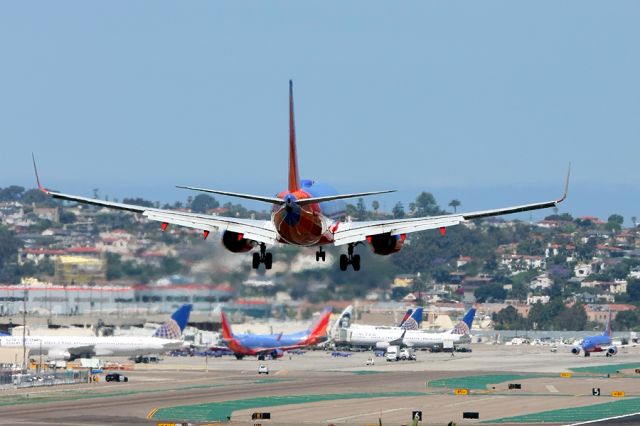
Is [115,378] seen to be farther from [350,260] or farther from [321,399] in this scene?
[350,260]

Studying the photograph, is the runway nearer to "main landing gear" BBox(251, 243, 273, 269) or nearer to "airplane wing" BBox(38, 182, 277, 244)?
"main landing gear" BBox(251, 243, 273, 269)

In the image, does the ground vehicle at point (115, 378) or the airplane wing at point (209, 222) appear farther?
the ground vehicle at point (115, 378)

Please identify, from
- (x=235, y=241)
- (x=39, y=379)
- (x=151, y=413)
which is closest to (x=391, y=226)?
(x=235, y=241)

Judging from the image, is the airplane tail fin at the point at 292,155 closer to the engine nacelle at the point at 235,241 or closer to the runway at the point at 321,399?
the engine nacelle at the point at 235,241

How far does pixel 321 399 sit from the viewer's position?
517ft

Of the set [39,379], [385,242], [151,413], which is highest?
[385,242]

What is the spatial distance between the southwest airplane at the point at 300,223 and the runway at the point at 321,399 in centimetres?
3822

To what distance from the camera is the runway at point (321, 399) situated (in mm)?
138875

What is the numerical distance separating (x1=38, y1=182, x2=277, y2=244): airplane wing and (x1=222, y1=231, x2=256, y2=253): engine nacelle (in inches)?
26.1

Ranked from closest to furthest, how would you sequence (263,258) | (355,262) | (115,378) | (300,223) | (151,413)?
(300,223) < (263,258) < (355,262) < (151,413) < (115,378)

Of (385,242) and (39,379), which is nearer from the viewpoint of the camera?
(385,242)

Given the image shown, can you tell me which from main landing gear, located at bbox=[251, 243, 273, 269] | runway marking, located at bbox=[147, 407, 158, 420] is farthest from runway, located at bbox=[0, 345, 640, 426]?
main landing gear, located at bbox=[251, 243, 273, 269]

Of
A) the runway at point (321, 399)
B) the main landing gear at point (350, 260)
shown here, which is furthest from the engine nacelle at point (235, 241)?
the runway at point (321, 399)

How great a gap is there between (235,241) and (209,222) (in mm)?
1915
